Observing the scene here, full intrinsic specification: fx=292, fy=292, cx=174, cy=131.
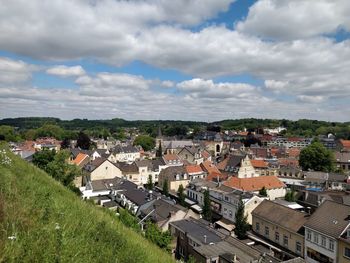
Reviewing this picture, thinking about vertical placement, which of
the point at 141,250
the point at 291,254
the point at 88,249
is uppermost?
the point at 88,249

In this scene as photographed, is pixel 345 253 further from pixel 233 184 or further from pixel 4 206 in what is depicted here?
pixel 4 206

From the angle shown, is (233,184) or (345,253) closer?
(345,253)

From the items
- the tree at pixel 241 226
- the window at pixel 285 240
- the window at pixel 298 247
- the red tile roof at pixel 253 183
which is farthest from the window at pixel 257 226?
the red tile roof at pixel 253 183

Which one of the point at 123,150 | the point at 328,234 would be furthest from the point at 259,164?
the point at 328,234

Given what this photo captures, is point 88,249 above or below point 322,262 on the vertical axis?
above

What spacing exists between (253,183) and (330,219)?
1893cm

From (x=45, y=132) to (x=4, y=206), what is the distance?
155 meters

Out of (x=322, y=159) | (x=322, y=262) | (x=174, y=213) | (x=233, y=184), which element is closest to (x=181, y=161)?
(x=233, y=184)

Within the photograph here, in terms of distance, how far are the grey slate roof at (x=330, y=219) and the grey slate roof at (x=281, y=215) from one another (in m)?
1.76

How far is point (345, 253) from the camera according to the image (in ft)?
77.9

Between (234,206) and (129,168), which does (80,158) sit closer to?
(129,168)

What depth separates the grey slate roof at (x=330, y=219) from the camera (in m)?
25.0

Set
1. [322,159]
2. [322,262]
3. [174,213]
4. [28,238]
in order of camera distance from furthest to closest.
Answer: [322,159] < [174,213] < [322,262] < [28,238]

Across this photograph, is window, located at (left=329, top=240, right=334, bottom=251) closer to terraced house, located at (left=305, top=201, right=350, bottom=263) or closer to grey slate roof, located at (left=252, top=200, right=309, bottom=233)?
terraced house, located at (left=305, top=201, right=350, bottom=263)
